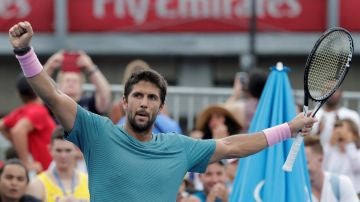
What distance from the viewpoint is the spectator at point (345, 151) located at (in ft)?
38.3

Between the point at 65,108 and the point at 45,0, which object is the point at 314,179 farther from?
the point at 45,0

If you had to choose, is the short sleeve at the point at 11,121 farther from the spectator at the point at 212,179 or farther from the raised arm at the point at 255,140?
the raised arm at the point at 255,140

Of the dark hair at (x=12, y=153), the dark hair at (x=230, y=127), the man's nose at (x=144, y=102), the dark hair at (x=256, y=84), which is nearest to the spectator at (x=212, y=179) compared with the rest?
the dark hair at (x=256, y=84)

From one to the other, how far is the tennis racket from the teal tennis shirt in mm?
1067

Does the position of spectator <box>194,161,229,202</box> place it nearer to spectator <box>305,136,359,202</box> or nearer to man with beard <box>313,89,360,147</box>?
spectator <box>305,136,359,202</box>

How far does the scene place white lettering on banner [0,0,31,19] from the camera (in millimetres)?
19094

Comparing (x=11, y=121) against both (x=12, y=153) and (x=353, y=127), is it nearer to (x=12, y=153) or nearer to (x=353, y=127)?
(x=12, y=153)

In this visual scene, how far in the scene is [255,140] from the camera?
790 cm

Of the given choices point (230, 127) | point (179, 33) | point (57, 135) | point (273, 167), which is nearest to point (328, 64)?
point (273, 167)

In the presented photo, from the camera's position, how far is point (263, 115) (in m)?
9.67

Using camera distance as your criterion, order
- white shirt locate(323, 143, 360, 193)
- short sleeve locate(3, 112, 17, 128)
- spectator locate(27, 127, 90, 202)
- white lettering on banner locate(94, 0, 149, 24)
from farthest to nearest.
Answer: white lettering on banner locate(94, 0, 149, 24) → short sleeve locate(3, 112, 17, 128) → white shirt locate(323, 143, 360, 193) → spectator locate(27, 127, 90, 202)

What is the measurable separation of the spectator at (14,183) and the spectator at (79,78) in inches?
56.9

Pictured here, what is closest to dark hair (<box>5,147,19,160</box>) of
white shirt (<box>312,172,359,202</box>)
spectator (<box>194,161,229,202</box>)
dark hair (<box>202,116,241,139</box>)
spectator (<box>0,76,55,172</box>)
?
spectator (<box>0,76,55,172</box>)

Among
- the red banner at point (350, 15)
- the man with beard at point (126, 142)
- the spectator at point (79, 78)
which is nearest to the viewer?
the man with beard at point (126, 142)
